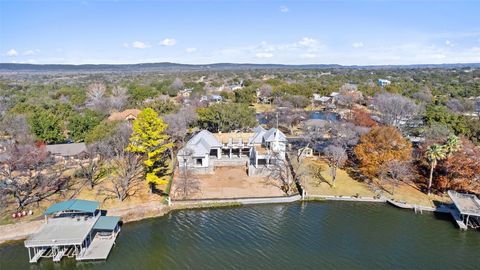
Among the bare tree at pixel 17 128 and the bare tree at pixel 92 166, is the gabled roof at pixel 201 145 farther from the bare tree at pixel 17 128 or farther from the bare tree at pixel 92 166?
the bare tree at pixel 17 128

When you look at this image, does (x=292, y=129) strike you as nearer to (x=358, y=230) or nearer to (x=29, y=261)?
(x=358, y=230)

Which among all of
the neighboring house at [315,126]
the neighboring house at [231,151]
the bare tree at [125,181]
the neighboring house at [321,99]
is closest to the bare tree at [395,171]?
the neighboring house at [231,151]

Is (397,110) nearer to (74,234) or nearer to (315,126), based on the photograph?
(315,126)

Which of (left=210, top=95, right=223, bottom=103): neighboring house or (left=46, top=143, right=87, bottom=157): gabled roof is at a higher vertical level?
(left=210, top=95, right=223, bottom=103): neighboring house

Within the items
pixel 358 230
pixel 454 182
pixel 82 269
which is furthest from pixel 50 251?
pixel 454 182

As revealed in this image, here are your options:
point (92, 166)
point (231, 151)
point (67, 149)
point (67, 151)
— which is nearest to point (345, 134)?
point (231, 151)

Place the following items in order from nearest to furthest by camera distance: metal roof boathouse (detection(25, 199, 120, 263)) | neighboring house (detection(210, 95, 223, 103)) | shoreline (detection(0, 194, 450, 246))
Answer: metal roof boathouse (detection(25, 199, 120, 263)) → shoreline (detection(0, 194, 450, 246)) → neighboring house (detection(210, 95, 223, 103))

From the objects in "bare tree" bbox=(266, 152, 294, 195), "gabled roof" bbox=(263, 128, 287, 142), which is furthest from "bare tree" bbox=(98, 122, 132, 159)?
"gabled roof" bbox=(263, 128, 287, 142)

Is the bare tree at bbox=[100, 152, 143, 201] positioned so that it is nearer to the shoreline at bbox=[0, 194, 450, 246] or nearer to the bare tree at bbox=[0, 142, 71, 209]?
the shoreline at bbox=[0, 194, 450, 246]
